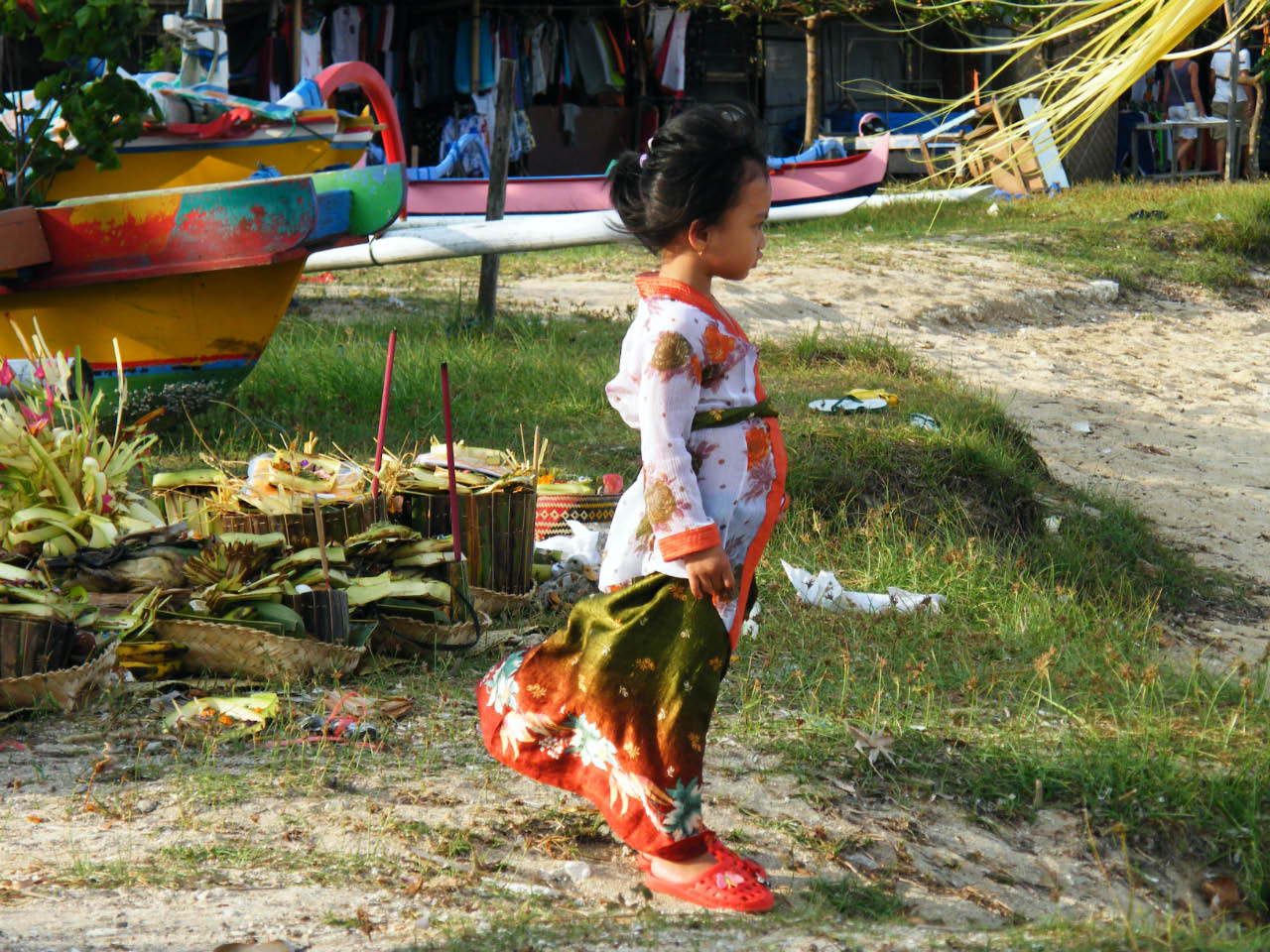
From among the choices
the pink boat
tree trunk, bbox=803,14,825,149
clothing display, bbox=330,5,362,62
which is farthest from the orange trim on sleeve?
clothing display, bbox=330,5,362,62

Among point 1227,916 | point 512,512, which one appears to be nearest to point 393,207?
point 512,512

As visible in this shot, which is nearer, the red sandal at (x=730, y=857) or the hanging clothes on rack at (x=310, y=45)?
the red sandal at (x=730, y=857)

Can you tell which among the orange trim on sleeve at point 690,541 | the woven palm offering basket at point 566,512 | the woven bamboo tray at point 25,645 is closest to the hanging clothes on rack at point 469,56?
the woven palm offering basket at point 566,512

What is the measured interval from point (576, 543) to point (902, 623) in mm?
1149

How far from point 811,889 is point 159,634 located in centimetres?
188

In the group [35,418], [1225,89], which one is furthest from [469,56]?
[35,418]

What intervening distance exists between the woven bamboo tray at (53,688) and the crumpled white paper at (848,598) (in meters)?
2.18

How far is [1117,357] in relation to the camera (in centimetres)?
945

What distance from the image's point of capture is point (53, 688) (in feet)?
10.6

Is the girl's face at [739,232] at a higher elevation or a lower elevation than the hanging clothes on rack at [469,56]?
lower

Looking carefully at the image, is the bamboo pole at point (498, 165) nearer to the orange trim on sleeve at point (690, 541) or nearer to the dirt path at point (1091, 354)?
the dirt path at point (1091, 354)

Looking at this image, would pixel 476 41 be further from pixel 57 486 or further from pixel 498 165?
pixel 57 486

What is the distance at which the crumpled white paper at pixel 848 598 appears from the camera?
4.35 m

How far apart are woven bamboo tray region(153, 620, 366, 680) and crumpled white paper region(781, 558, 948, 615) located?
159 centimetres
